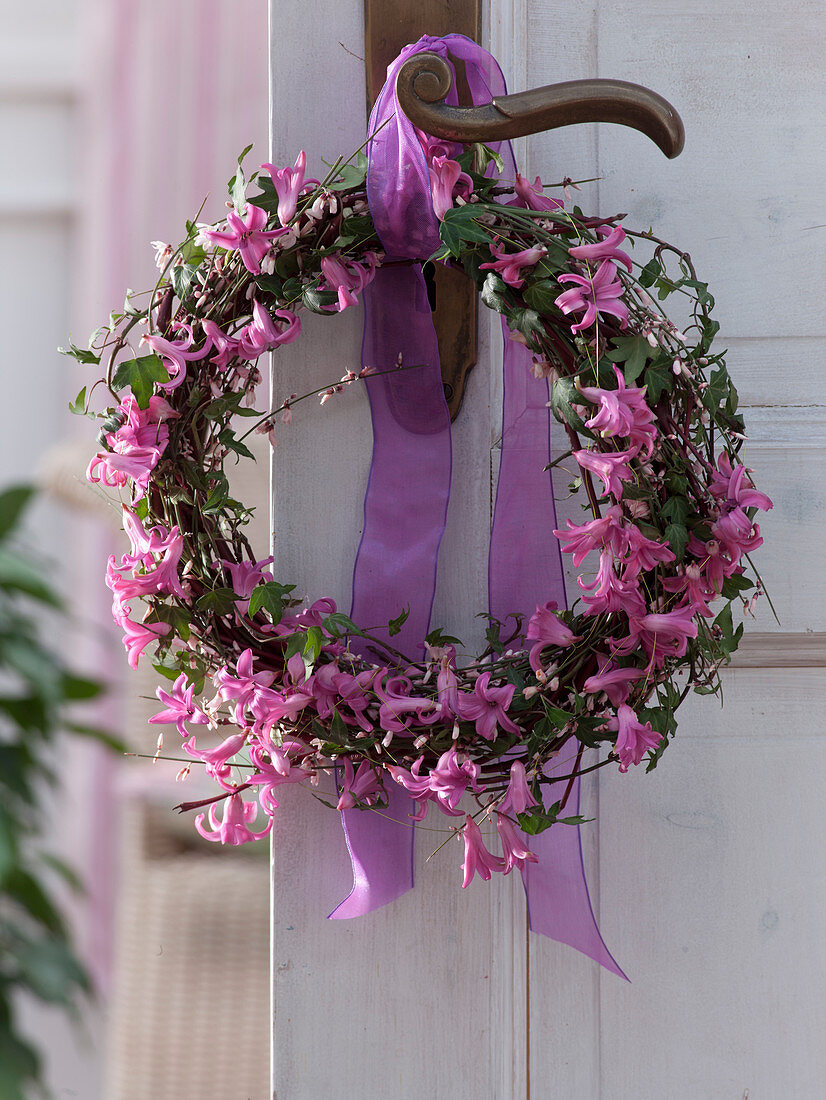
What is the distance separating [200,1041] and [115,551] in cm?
75

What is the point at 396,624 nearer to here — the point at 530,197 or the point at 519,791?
the point at 519,791

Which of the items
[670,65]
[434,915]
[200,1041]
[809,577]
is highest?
[670,65]

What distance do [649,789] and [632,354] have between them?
34 centimetres

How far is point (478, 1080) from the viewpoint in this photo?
691 mm

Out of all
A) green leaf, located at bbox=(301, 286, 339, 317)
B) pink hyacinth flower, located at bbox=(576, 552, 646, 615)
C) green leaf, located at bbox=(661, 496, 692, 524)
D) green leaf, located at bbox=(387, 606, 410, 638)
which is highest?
green leaf, located at bbox=(301, 286, 339, 317)

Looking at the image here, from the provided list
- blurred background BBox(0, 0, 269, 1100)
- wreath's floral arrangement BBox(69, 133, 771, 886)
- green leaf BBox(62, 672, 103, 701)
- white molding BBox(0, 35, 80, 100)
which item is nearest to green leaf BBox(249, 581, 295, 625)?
wreath's floral arrangement BBox(69, 133, 771, 886)

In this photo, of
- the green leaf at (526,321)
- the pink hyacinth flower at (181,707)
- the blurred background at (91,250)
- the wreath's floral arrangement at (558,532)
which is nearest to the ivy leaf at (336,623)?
the wreath's floral arrangement at (558,532)

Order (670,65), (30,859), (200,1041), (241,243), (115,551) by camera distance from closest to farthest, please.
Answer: (241,243), (670,65), (30,859), (200,1041), (115,551)

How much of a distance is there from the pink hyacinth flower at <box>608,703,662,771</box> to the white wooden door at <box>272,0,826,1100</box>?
14cm

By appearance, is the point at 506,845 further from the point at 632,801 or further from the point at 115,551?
the point at 115,551

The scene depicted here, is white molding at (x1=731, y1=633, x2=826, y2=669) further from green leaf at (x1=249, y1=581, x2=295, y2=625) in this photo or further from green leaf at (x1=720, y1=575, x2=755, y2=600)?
green leaf at (x1=249, y1=581, x2=295, y2=625)

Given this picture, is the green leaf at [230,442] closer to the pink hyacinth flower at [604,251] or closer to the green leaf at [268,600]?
the green leaf at [268,600]

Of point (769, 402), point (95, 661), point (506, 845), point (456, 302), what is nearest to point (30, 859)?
point (95, 661)

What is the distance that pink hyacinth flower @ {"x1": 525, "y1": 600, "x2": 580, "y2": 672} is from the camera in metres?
0.58
